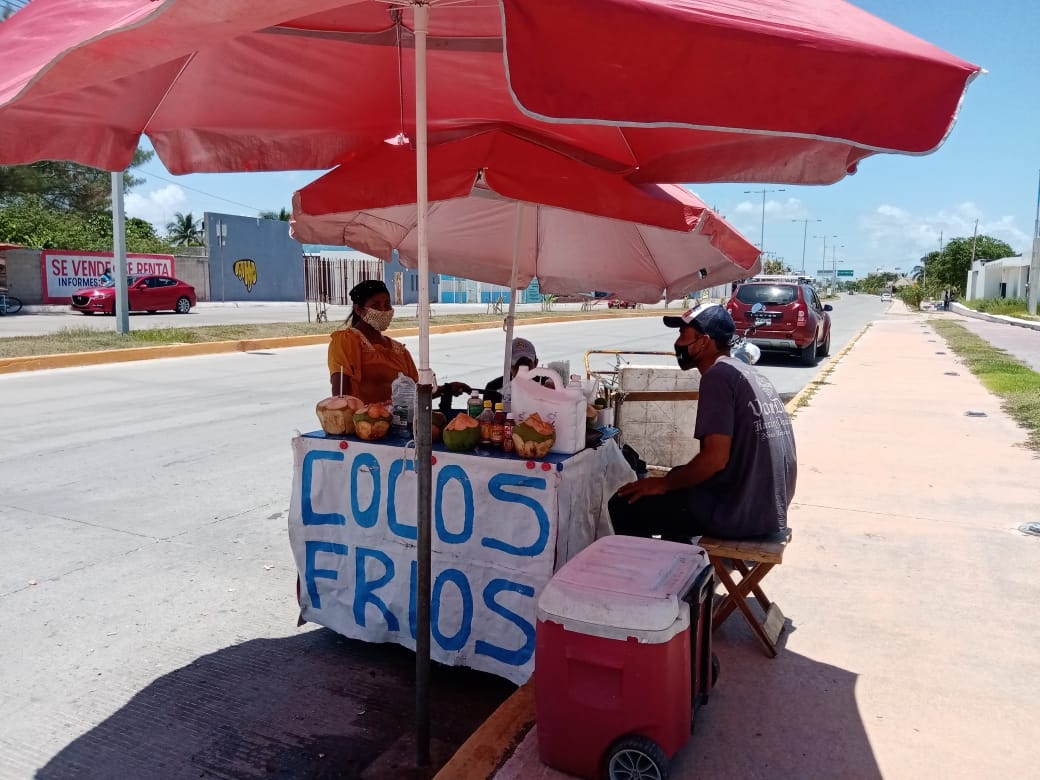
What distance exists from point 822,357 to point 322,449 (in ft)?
57.9

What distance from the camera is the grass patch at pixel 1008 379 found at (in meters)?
9.42

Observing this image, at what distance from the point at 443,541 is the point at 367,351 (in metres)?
1.55

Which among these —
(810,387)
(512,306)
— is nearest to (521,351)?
(512,306)

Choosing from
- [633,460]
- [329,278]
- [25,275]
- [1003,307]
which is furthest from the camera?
[1003,307]

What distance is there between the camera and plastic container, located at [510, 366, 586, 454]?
335 centimetres

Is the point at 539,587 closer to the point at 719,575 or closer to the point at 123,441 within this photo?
the point at 719,575

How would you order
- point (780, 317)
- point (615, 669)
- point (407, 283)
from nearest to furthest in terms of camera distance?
point (615, 669) → point (780, 317) → point (407, 283)

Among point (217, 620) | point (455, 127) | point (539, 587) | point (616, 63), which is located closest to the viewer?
point (616, 63)

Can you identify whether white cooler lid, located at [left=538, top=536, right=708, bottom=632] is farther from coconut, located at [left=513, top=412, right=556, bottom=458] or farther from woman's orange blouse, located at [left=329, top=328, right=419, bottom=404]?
woman's orange blouse, located at [left=329, top=328, right=419, bottom=404]

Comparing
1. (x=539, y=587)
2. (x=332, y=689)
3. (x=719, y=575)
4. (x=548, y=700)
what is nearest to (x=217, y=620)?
(x=332, y=689)

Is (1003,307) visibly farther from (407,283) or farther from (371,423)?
(371,423)

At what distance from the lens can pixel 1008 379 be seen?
13.1 meters

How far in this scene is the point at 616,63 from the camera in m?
1.87

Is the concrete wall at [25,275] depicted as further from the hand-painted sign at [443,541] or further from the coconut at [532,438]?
the coconut at [532,438]
